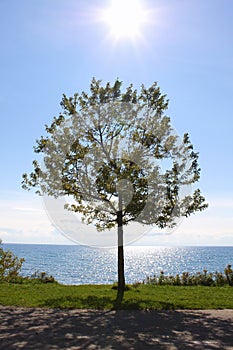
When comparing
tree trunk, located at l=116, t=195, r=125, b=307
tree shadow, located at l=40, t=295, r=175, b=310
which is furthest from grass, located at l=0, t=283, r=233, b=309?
tree trunk, located at l=116, t=195, r=125, b=307

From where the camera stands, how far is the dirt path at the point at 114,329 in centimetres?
839

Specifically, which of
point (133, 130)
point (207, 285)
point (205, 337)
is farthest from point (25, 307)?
point (207, 285)

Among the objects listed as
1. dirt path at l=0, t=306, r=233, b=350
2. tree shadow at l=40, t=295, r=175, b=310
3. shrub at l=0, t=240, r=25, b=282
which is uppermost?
shrub at l=0, t=240, r=25, b=282

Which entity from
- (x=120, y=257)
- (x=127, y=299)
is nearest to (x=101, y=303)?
(x=127, y=299)

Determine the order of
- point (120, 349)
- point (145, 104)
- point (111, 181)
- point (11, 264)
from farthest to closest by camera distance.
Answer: point (11, 264), point (145, 104), point (111, 181), point (120, 349)

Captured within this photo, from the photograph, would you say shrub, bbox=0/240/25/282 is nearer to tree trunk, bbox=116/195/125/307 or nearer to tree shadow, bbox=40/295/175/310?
tree shadow, bbox=40/295/175/310

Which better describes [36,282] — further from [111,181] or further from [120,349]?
[120,349]

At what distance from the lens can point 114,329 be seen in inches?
391

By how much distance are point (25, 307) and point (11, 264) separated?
967cm

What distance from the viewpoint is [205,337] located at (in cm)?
927

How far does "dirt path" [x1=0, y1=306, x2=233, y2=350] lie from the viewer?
8391 mm

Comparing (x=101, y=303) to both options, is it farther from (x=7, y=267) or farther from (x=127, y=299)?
(x=7, y=267)

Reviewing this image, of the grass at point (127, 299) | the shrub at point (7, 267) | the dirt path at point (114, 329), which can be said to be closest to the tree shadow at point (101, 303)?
the grass at point (127, 299)

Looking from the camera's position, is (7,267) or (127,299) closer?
(127,299)
